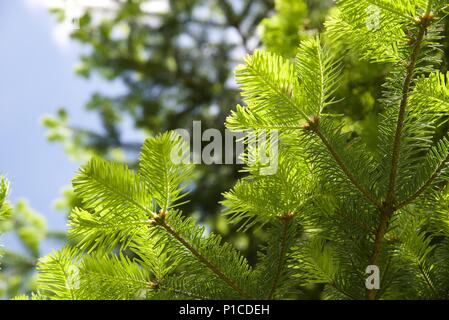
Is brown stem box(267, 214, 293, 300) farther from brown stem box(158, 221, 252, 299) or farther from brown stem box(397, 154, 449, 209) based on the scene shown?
brown stem box(397, 154, 449, 209)

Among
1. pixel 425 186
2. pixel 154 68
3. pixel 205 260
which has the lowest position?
pixel 205 260

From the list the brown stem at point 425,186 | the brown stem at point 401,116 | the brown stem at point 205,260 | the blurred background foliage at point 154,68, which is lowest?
the brown stem at point 205,260

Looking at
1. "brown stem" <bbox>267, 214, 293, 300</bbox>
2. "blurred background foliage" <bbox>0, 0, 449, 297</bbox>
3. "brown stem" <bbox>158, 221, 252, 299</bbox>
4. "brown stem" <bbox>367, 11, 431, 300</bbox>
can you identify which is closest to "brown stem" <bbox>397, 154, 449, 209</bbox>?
"brown stem" <bbox>367, 11, 431, 300</bbox>

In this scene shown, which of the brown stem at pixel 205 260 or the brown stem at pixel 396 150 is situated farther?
the brown stem at pixel 205 260

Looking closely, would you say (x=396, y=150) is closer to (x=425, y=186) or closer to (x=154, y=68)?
(x=425, y=186)

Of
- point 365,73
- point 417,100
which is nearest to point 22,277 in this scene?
point 365,73

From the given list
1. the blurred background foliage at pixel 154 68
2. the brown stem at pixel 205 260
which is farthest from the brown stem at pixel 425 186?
the blurred background foliage at pixel 154 68

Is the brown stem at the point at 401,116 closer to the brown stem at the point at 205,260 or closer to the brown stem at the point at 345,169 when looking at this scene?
the brown stem at the point at 345,169

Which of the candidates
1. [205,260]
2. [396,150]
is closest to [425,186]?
[396,150]

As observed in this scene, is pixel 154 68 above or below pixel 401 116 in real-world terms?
above

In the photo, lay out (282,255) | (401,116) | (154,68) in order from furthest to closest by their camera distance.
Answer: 1. (154,68)
2. (282,255)
3. (401,116)

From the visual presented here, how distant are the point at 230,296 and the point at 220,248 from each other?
0.12 meters

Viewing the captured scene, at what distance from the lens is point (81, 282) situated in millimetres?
1094
